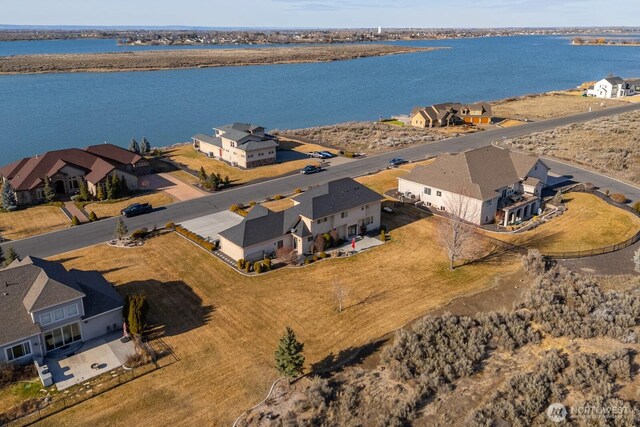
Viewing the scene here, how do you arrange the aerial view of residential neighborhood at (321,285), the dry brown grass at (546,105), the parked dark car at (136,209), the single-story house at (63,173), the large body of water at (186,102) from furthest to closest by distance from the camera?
the dry brown grass at (546,105) < the large body of water at (186,102) < the single-story house at (63,173) < the parked dark car at (136,209) < the aerial view of residential neighborhood at (321,285)

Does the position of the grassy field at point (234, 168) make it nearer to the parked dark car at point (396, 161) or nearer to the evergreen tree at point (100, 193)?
the parked dark car at point (396, 161)

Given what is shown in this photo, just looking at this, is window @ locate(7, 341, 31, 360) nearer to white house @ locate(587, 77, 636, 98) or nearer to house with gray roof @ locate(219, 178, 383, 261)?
house with gray roof @ locate(219, 178, 383, 261)

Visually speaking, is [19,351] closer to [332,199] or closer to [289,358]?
[289,358]

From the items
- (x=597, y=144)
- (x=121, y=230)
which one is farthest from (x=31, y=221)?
(x=597, y=144)

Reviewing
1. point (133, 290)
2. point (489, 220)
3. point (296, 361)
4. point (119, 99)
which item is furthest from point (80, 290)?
point (119, 99)

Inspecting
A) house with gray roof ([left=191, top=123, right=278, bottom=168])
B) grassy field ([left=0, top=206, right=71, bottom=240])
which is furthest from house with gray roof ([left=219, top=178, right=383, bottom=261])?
house with gray roof ([left=191, top=123, right=278, bottom=168])

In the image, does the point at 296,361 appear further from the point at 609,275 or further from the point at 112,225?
the point at 112,225

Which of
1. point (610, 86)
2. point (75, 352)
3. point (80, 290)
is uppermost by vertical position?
point (610, 86)

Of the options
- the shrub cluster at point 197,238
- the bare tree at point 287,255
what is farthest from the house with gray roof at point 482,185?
the shrub cluster at point 197,238
